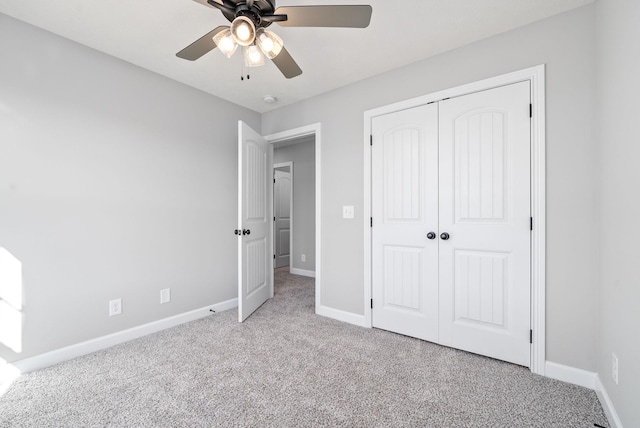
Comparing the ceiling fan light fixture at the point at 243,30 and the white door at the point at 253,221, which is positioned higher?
the ceiling fan light fixture at the point at 243,30

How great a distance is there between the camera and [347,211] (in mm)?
2824

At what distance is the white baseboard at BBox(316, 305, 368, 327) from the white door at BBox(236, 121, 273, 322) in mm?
775

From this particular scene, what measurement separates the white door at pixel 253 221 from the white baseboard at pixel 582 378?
2.51 metres

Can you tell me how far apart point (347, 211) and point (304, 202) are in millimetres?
2451

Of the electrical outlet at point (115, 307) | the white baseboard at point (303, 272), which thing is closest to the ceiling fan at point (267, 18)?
the electrical outlet at point (115, 307)

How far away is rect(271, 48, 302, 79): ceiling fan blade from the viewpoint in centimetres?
167

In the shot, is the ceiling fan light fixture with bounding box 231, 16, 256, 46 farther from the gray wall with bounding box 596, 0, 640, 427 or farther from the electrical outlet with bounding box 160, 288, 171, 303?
the electrical outlet with bounding box 160, 288, 171, 303

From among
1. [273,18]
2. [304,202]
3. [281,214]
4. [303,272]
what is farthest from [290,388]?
[281,214]

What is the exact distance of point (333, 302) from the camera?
294 centimetres

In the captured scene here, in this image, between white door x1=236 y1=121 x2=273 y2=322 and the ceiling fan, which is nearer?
the ceiling fan

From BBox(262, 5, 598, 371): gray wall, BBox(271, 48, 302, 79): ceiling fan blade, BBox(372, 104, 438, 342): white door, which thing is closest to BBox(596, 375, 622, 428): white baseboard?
BBox(262, 5, 598, 371): gray wall

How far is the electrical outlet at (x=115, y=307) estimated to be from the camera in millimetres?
2311

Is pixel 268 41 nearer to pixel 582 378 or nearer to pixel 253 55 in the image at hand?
pixel 253 55

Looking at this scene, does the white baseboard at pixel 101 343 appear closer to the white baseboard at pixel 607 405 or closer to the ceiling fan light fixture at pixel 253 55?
the ceiling fan light fixture at pixel 253 55
